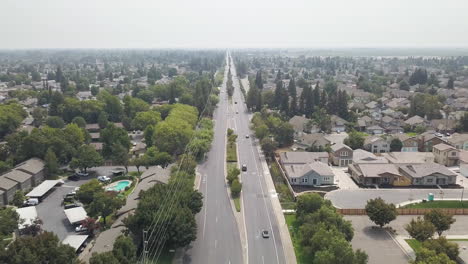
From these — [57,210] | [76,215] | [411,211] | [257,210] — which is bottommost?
[57,210]

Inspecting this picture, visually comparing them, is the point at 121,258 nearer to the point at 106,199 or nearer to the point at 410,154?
the point at 106,199

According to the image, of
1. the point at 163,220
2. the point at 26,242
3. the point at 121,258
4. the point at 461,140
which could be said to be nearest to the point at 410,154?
the point at 461,140

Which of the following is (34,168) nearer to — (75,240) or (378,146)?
(75,240)

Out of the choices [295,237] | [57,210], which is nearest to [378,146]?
[295,237]

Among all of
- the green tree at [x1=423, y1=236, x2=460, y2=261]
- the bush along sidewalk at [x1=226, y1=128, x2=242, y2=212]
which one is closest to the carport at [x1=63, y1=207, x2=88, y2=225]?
the bush along sidewalk at [x1=226, y1=128, x2=242, y2=212]

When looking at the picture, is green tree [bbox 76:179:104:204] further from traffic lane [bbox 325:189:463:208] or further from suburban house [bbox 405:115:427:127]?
suburban house [bbox 405:115:427:127]

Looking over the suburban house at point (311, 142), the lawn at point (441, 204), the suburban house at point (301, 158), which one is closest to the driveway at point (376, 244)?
the lawn at point (441, 204)
